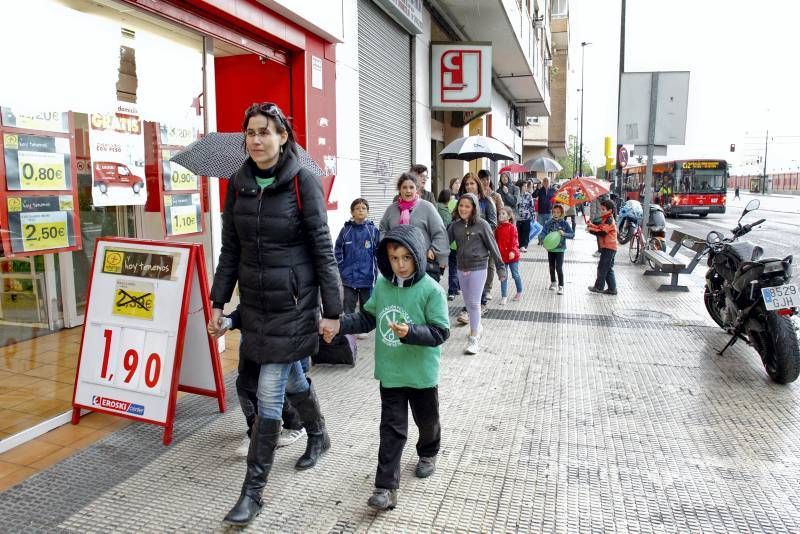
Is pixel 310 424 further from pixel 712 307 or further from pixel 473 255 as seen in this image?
pixel 712 307

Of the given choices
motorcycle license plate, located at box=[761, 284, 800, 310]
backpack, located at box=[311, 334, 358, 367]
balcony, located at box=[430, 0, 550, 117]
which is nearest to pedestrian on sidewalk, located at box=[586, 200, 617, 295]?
motorcycle license plate, located at box=[761, 284, 800, 310]

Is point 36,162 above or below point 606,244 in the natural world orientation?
above

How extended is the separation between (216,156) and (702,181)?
91.9ft

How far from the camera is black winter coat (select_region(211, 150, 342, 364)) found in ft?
9.66

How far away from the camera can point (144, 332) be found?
12.9ft

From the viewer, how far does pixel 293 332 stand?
2994 millimetres

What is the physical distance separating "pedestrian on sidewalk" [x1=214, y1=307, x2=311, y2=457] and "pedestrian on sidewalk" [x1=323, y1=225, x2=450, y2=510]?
0.56m

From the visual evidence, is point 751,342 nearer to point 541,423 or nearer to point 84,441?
point 541,423

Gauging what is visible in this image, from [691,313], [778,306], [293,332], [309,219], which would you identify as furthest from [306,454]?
[691,313]

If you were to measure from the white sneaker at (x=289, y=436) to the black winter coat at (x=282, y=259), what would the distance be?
94 cm

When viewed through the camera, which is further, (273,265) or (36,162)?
(36,162)

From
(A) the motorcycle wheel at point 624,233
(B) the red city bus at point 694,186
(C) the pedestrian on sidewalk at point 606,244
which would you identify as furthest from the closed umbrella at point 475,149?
(B) the red city bus at point 694,186

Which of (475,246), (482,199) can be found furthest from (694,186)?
(475,246)

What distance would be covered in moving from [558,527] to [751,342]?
340cm
